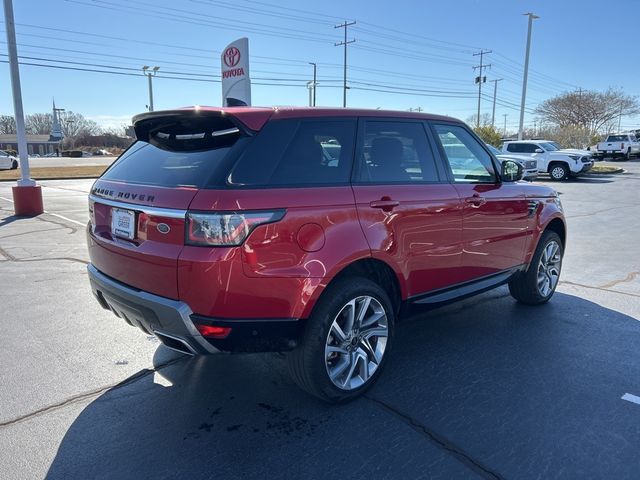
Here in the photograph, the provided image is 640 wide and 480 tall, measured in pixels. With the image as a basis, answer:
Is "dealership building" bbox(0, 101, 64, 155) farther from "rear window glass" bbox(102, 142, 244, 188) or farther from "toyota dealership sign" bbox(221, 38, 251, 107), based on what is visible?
"rear window glass" bbox(102, 142, 244, 188)

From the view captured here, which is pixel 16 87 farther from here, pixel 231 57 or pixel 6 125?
pixel 6 125

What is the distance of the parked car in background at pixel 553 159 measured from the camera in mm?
22188

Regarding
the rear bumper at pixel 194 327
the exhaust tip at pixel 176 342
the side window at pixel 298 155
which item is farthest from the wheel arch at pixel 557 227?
the exhaust tip at pixel 176 342

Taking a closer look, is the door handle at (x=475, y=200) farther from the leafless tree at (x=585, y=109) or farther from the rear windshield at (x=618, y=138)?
the leafless tree at (x=585, y=109)

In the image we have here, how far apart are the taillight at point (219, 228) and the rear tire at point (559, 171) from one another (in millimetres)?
23199

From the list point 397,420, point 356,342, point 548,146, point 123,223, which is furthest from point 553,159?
point 123,223

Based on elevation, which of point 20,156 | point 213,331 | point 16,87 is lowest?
point 213,331

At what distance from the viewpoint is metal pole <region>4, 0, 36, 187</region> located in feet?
34.0

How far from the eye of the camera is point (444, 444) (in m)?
2.70

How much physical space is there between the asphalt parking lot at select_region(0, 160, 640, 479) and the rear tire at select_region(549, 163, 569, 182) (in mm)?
19616

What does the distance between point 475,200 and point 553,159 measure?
21.1 meters

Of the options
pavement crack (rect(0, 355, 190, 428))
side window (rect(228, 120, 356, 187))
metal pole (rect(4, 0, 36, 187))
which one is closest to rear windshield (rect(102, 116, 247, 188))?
side window (rect(228, 120, 356, 187))

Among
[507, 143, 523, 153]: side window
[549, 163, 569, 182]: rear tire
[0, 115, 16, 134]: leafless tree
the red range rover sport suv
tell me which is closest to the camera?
the red range rover sport suv

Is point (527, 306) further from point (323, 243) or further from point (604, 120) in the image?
point (604, 120)
